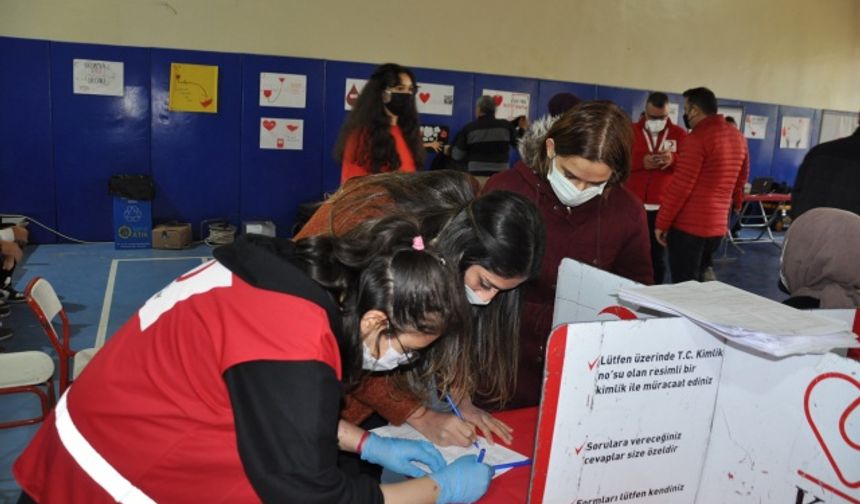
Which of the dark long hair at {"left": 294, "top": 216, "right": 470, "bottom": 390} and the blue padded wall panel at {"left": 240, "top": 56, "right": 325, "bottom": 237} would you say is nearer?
the dark long hair at {"left": 294, "top": 216, "right": 470, "bottom": 390}

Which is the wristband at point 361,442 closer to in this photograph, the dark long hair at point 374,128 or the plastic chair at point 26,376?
the plastic chair at point 26,376

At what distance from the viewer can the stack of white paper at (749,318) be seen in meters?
1.02

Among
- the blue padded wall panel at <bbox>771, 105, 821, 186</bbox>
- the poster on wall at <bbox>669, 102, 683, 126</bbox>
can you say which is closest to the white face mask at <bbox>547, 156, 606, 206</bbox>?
the poster on wall at <bbox>669, 102, 683, 126</bbox>

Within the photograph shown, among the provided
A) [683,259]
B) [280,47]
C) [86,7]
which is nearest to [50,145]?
[86,7]

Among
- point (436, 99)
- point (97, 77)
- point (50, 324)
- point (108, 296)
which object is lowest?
point (108, 296)

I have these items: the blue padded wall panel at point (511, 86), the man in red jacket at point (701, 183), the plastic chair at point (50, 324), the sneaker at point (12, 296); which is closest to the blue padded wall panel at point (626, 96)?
the blue padded wall panel at point (511, 86)

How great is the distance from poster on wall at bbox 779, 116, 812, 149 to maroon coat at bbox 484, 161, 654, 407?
8.76 m

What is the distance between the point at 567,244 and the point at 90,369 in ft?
4.20

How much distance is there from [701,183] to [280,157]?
4.12 meters

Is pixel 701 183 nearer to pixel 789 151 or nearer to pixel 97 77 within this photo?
pixel 97 77

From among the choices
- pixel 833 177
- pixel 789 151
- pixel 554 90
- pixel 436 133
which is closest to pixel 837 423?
pixel 833 177

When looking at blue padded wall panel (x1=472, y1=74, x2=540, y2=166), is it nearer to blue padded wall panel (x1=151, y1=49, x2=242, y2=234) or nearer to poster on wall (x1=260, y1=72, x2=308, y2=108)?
poster on wall (x1=260, y1=72, x2=308, y2=108)

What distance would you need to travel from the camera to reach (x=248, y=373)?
2.80 ft

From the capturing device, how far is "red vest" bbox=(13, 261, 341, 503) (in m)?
0.88
